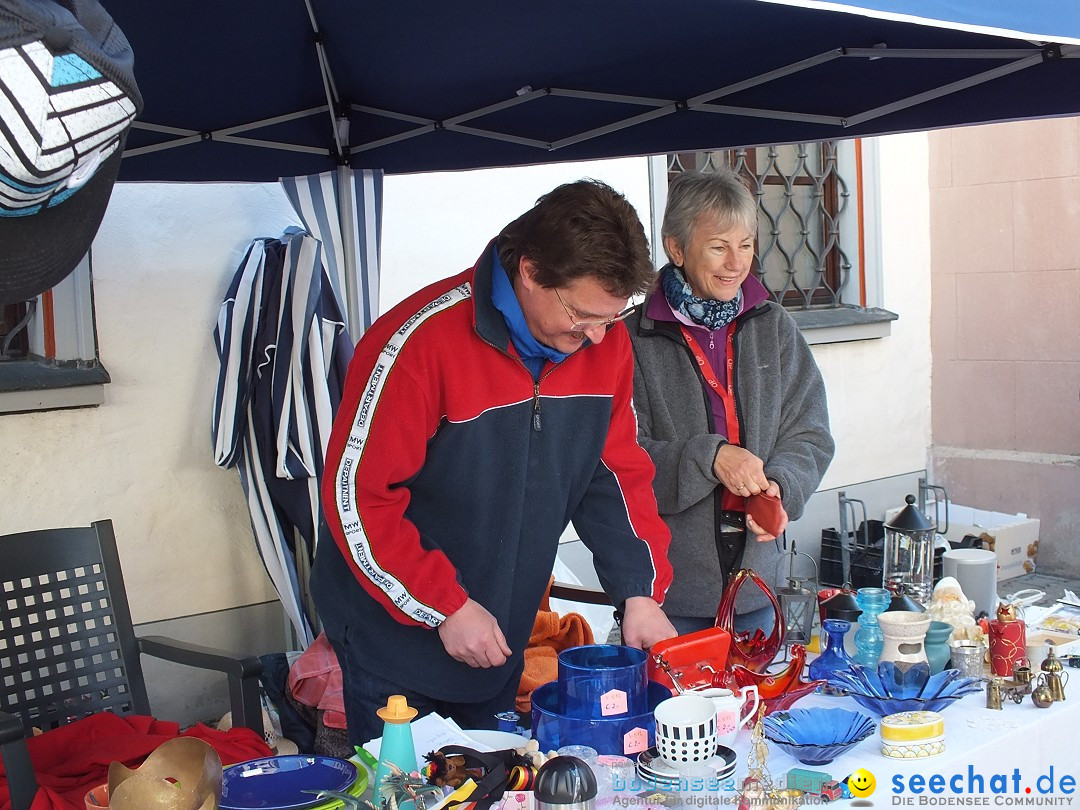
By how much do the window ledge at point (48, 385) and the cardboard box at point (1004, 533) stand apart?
13.0 ft

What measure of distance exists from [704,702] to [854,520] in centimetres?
423

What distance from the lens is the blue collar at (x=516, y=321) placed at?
2.00m

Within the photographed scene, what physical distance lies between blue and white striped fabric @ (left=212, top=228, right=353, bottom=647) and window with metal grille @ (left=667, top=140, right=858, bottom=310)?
255 cm

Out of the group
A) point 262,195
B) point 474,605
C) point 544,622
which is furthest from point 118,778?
point 262,195

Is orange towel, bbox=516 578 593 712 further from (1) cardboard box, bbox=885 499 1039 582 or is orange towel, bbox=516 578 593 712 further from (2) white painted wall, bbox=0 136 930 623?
(1) cardboard box, bbox=885 499 1039 582

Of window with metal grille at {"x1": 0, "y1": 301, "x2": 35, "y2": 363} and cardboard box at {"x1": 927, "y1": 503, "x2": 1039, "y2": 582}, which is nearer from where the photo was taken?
window with metal grille at {"x1": 0, "y1": 301, "x2": 35, "y2": 363}

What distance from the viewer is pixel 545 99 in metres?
3.14

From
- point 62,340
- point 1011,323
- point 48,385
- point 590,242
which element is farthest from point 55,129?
point 1011,323

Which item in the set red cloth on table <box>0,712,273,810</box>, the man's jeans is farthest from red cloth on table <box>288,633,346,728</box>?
the man's jeans

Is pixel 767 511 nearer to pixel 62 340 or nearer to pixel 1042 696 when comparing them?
pixel 1042 696

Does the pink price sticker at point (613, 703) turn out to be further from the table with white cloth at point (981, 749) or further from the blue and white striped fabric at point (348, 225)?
the blue and white striped fabric at point (348, 225)

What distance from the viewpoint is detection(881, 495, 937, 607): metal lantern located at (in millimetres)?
2533

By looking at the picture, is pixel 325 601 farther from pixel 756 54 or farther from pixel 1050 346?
pixel 1050 346

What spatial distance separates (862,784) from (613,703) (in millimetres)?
384
